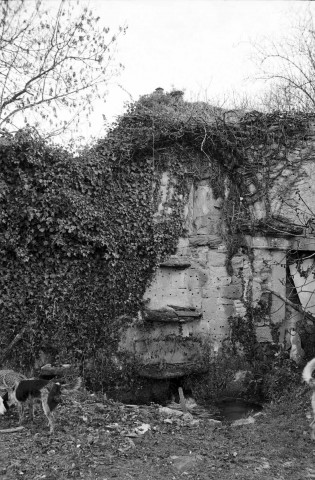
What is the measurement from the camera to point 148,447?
6.22 meters

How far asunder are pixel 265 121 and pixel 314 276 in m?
3.13

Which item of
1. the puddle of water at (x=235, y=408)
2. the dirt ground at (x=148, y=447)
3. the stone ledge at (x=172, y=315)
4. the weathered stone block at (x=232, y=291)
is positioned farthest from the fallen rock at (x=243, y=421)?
the weathered stone block at (x=232, y=291)

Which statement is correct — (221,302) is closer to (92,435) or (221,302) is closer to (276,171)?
(276,171)

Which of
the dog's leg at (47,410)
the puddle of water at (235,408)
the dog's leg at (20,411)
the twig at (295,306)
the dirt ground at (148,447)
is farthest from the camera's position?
the twig at (295,306)

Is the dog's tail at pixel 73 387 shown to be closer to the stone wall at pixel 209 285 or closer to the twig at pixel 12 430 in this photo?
the stone wall at pixel 209 285

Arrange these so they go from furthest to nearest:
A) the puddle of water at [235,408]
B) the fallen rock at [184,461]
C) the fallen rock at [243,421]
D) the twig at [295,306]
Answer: the twig at [295,306]
the puddle of water at [235,408]
the fallen rock at [243,421]
the fallen rock at [184,461]

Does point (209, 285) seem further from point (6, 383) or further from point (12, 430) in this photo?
point (12, 430)

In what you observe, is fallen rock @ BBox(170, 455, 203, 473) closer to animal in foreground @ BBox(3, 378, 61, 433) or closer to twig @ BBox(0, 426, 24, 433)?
animal in foreground @ BBox(3, 378, 61, 433)

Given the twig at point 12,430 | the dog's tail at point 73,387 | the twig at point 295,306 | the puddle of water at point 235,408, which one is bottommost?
the puddle of water at point 235,408

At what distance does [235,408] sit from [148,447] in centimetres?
307

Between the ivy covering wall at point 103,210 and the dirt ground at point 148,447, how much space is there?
1.95 meters

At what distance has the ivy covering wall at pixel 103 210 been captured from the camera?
9078mm

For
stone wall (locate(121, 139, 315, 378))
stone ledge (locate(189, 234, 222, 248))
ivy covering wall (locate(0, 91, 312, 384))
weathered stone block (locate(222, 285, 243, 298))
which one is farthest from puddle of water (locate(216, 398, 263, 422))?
stone ledge (locate(189, 234, 222, 248))

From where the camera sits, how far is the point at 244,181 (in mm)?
10586
